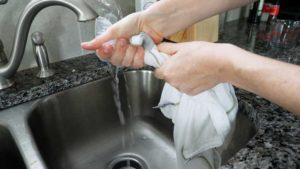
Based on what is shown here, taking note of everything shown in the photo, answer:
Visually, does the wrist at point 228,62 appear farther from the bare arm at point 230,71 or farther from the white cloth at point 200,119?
the white cloth at point 200,119

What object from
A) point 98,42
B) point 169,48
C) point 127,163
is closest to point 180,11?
point 169,48

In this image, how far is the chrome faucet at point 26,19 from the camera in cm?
52

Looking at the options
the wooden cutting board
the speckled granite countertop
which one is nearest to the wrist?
the speckled granite countertop

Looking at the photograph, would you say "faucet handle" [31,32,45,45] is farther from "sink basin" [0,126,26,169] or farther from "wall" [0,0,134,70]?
"sink basin" [0,126,26,169]

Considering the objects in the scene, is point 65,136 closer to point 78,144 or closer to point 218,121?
point 78,144

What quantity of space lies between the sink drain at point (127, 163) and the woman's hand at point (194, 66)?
32 cm

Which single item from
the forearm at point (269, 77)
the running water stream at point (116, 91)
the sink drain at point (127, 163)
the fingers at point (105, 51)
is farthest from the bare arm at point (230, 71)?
the sink drain at point (127, 163)

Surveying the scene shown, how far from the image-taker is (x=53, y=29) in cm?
73

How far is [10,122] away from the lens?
0.55 meters

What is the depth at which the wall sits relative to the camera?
2.14 ft

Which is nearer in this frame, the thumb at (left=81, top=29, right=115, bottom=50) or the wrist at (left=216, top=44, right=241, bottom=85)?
the wrist at (left=216, top=44, right=241, bottom=85)

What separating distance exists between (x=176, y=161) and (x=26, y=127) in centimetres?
43

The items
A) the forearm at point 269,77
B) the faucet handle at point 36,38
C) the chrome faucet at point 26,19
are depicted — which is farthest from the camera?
the faucet handle at point 36,38

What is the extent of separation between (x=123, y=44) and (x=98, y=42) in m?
0.07
